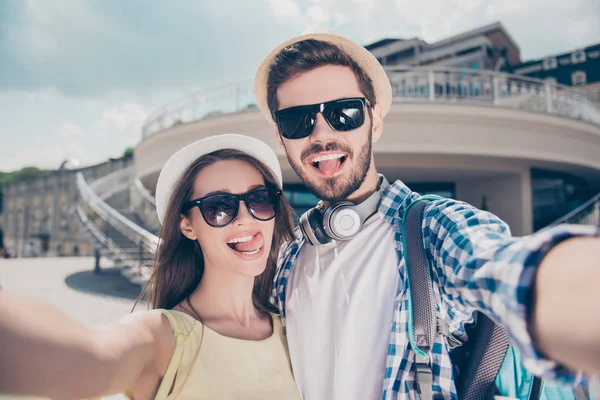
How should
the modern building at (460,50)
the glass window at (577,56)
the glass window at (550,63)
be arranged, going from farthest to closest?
1. the glass window at (550,63)
2. the glass window at (577,56)
3. the modern building at (460,50)

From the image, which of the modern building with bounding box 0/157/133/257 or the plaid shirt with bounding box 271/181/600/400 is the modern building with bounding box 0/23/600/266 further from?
the modern building with bounding box 0/157/133/257

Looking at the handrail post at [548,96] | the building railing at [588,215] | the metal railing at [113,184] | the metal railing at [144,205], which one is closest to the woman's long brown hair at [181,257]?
the metal railing at [144,205]

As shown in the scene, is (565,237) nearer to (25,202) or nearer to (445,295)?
(445,295)

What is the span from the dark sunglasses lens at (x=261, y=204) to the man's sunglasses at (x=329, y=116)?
326 millimetres

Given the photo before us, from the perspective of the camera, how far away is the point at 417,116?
10.3 meters

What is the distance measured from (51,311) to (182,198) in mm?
970

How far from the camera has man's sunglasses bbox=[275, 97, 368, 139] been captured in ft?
5.57

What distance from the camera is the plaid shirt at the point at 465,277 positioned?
79 centimetres

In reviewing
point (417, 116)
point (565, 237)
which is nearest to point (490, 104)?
point (417, 116)

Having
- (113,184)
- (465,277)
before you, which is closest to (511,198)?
(465,277)

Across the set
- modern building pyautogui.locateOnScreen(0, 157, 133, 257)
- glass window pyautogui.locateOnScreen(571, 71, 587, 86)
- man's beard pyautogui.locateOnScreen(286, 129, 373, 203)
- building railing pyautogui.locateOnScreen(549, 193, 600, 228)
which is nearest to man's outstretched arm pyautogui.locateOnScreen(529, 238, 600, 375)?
man's beard pyautogui.locateOnScreen(286, 129, 373, 203)

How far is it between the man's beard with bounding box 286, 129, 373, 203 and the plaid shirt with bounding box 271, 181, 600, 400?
16 centimetres

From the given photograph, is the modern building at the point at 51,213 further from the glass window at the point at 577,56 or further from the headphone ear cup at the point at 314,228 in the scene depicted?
the glass window at the point at 577,56

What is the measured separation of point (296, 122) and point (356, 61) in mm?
462
